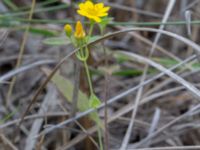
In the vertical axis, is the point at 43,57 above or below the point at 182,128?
above

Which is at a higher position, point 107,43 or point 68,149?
point 107,43

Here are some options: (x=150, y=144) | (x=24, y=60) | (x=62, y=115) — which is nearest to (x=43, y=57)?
(x=24, y=60)

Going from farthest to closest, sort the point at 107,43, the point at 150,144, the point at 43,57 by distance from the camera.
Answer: the point at 107,43 → the point at 43,57 → the point at 150,144

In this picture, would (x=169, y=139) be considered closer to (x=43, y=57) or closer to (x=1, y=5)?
(x=43, y=57)

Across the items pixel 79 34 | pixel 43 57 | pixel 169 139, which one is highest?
pixel 79 34

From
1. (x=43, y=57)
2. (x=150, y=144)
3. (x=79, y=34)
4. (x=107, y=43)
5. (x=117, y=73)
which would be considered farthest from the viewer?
(x=107, y=43)

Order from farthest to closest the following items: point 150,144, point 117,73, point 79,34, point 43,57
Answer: point 43,57
point 117,73
point 150,144
point 79,34

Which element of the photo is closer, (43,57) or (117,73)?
(117,73)

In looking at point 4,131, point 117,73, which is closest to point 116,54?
point 117,73

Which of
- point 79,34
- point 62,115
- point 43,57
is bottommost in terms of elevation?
point 62,115
